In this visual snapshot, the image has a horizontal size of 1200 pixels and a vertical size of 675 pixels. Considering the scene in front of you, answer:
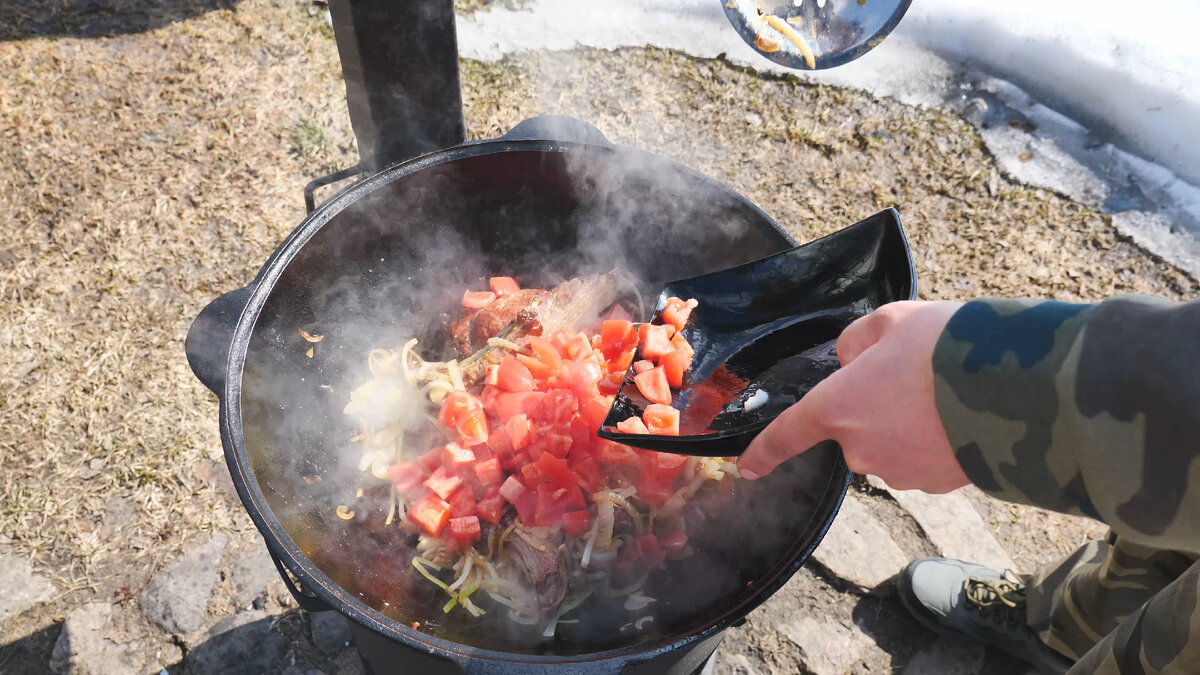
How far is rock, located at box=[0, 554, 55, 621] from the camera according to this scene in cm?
341

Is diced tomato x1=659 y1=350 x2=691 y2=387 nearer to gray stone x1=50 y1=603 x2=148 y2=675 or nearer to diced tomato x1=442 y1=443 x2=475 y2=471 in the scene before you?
diced tomato x1=442 y1=443 x2=475 y2=471

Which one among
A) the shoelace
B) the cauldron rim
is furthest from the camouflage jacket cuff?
the shoelace

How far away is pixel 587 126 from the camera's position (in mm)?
3281

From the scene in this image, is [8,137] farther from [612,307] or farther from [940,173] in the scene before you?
[940,173]

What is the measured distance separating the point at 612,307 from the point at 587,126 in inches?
33.1

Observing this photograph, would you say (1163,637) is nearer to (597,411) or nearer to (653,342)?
(653,342)

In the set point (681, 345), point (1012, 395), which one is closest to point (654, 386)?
point (681, 345)

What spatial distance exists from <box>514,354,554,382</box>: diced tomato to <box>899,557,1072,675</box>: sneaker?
2.13 m

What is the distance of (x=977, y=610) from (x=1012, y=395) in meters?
2.38

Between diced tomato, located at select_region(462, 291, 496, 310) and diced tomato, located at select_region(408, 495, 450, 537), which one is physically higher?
diced tomato, located at select_region(462, 291, 496, 310)

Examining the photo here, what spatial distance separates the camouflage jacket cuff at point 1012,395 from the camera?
1.58 m

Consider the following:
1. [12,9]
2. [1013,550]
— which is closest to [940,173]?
[1013,550]

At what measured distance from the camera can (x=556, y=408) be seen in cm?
289

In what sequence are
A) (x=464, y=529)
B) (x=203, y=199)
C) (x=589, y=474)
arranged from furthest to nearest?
(x=203, y=199) → (x=589, y=474) → (x=464, y=529)
